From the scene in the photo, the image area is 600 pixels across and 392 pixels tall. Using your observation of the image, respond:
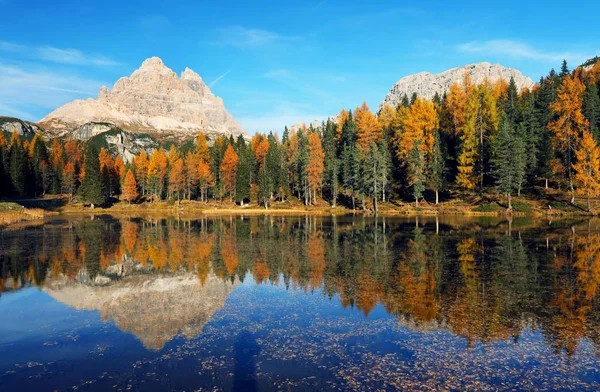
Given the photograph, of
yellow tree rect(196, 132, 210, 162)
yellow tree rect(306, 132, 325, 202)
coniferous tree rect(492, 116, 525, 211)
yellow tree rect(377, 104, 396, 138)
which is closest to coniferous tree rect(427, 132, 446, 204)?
coniferous tree rect(492, 116, 525, 211)

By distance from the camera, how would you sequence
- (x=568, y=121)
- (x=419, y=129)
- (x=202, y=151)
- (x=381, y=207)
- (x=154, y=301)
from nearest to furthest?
1. (x=154, y=301)
2. (x=568, y=121)
3. (x=381, y=207)
4. (x=419, y=129)
5. (x=202, y=151)

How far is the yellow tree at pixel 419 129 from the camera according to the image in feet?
312

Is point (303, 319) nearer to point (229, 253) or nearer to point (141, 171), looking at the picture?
point (229, 253)

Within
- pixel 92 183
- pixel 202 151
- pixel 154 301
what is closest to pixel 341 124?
pixel 202 151

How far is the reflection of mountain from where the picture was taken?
17.4 meters

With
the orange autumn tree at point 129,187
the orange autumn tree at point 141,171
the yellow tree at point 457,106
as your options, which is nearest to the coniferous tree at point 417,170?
the yellow tree at point 457,106

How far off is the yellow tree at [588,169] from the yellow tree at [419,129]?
1175 inches

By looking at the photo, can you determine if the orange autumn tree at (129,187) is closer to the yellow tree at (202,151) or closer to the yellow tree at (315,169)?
the yellow tree at (202,151)

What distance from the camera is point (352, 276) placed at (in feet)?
87.9

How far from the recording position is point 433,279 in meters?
25.5

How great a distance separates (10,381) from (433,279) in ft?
71.9

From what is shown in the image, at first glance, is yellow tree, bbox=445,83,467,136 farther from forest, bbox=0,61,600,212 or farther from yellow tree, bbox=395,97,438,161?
yellow tree, bbox=395,97,438,161

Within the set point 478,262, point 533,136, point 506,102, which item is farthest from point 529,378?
point 506,102

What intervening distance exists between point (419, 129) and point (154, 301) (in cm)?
8496
